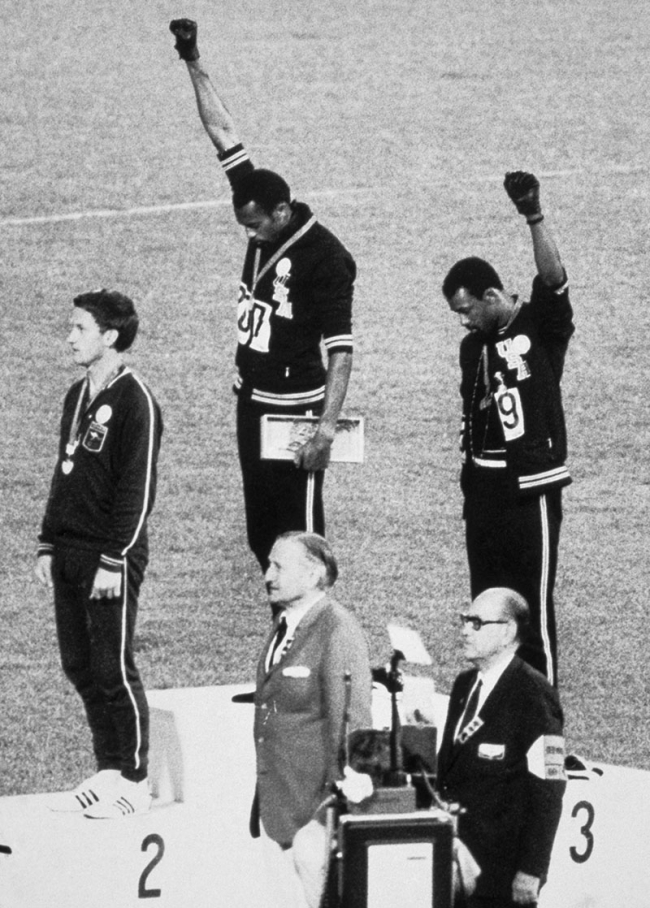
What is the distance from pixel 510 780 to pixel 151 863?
1354 millimetres

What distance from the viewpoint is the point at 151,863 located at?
6.45 metres

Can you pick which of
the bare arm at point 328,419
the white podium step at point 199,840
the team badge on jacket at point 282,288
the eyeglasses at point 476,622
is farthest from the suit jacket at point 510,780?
the team badge on jacket at point 282,288

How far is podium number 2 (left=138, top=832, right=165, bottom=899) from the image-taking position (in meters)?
6.43

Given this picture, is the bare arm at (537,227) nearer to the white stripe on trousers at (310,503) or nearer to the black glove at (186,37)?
the white stripe on trousers at (310,503)

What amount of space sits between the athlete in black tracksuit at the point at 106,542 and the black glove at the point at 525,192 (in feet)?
4.69

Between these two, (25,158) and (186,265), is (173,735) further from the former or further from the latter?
(25,158)

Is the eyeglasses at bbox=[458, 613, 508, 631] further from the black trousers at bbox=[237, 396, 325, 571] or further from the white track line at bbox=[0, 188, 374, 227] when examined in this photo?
the white track line at bbox=[0, 188, 374, 227]

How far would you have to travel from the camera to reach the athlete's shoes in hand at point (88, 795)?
6559 mm

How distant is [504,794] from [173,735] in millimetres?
1718

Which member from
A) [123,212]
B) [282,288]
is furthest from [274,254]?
[123,212]

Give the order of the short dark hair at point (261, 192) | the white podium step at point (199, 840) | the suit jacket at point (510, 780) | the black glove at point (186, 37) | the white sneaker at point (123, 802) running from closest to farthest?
1. the suit jacket at point (510, 780)
2. the white podium step at point (199, 840)
3. the white sneaker at point (123, 802)
4. the short dark hair at point (261, 192)
5. the black glove at point (186, 37)

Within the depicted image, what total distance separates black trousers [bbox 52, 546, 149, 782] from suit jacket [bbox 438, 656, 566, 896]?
1.20 metres

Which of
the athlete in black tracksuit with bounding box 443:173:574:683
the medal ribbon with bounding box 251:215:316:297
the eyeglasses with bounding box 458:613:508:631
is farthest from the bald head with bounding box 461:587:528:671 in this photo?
the medal ribbon with bounding box 251:215:316:297

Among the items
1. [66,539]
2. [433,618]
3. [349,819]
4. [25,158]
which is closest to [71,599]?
[66,539]
